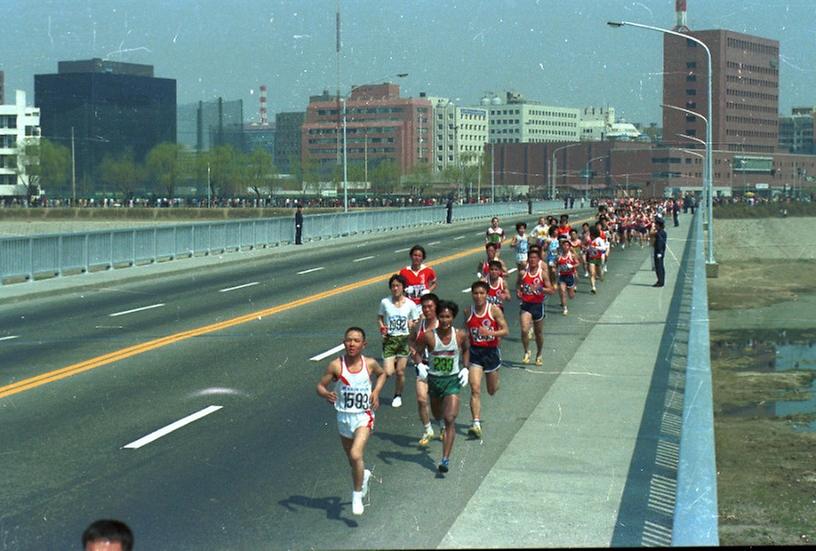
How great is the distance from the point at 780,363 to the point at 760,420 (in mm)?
9181

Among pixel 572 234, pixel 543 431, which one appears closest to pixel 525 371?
pixel 543 431

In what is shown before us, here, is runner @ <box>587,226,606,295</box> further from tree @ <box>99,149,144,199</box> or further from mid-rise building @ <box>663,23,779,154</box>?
tree @ <box>99,149,144,199</box>

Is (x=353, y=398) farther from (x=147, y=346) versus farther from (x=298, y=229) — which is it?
(x=298, y=229)

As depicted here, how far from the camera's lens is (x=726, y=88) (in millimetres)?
170000

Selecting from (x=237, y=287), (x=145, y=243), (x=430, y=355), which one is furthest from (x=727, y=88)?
→ (x=430, y=355)

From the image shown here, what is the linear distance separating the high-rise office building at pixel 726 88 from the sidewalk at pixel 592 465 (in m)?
137

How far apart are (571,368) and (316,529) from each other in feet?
28.2

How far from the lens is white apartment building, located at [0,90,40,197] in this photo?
159500 mm

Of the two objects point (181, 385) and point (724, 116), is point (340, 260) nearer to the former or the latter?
point (181, 385)

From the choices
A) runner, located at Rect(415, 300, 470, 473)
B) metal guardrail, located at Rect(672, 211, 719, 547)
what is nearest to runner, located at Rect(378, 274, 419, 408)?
runner, located at Rect(415, 300, 470, 473)

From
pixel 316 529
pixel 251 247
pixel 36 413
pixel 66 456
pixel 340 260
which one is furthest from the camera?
pixel 251 247

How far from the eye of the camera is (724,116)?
177875 mm

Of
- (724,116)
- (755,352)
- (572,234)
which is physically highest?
(724,116)

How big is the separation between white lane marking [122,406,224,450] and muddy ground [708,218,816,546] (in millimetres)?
5784
